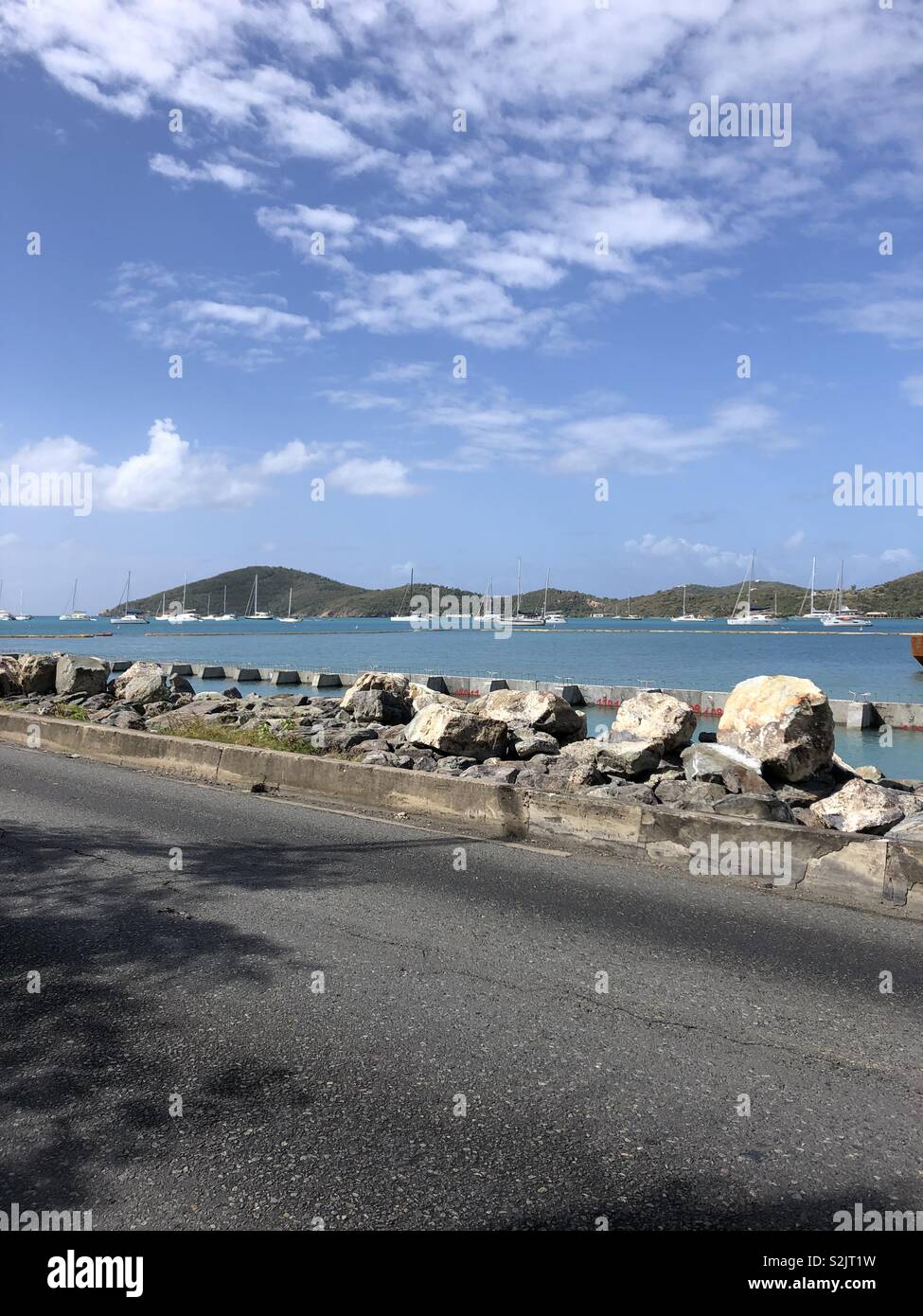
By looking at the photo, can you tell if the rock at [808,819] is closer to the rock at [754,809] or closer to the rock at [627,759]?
the rock at [754,809]

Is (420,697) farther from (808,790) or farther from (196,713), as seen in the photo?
(808,790)

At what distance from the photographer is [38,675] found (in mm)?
24984

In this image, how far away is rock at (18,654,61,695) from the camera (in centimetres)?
2488

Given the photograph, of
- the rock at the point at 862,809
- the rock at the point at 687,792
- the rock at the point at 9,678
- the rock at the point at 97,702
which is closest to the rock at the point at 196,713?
the rock at the point at 97,702

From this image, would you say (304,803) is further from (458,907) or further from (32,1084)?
(32,1084)

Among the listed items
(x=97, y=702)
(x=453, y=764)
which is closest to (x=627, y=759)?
(x=453, y=764)

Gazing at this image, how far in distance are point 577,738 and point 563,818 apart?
1178 cm

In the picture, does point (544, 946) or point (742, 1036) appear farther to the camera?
point (544, 946)

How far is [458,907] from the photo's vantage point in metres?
6.28

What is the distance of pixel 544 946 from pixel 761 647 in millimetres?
100048

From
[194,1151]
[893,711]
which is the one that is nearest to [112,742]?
[194,1151]

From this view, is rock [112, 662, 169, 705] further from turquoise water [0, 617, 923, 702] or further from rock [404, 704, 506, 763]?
turquoise water [0, 617, 923, 702]

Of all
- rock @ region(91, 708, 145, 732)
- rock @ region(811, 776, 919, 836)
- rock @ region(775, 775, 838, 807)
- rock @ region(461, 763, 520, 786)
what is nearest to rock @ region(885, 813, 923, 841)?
rock @ region(811, 776, 919, 836)
